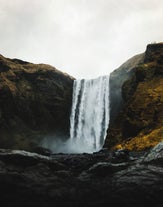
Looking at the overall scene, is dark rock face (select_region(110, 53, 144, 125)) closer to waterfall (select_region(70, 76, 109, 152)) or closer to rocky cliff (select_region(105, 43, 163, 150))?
waterfall (select_region(70, 76, 109, 152))

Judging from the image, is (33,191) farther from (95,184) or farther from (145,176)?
(145,176)

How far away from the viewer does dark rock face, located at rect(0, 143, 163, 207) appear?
13586mm

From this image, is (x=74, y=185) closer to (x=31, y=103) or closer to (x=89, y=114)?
(x=89, y=114)

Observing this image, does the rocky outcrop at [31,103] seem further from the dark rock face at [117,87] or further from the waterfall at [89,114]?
the dark rock face at [117,87]

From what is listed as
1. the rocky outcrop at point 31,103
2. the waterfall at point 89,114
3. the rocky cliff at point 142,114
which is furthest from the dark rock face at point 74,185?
the rocky outcrop at point 31,103

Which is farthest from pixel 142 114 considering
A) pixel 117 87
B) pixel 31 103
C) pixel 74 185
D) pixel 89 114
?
pixel 74 185

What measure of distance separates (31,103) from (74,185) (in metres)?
70.5

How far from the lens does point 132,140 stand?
49844 millimetres

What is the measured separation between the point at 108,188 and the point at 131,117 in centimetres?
4331

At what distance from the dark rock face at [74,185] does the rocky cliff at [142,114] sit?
3061cm

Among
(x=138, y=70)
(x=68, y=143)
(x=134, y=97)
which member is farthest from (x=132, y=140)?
(x=68, y=143)

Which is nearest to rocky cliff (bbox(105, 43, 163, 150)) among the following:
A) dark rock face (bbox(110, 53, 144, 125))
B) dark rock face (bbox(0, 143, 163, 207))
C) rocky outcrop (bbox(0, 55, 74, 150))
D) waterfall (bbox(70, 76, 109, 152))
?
dark rock face (bbox(110, 53, 144, 125))

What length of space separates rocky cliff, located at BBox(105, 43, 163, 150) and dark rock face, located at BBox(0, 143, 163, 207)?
3061 centimetres

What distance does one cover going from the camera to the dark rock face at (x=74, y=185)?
13.6 meters
